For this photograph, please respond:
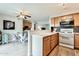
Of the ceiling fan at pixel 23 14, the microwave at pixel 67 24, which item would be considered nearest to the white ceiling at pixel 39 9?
the ceiling fan at pixel 23 14

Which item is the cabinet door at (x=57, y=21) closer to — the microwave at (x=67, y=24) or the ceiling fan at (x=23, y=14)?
the microwave at (x=67, y=24)

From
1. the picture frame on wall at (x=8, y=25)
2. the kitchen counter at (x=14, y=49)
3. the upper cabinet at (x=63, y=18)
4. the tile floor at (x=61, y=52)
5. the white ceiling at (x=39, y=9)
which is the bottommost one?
Result: the tile floor at (x=61, y=52)

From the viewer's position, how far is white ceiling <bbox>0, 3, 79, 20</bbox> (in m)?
1.17

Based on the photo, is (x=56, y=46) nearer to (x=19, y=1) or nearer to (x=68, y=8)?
(x=68, y=8)

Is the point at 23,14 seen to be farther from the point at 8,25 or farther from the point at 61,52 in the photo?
the point at 61,52

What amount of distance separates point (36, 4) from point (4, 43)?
0.66m

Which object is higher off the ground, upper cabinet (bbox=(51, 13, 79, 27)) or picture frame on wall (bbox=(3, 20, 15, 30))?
upper cabinet (bbox=(51, 13, 79, 27))

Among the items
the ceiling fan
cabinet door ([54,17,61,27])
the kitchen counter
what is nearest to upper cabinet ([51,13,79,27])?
cabinet door ([54,17,61,27])

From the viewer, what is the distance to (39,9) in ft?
4.15

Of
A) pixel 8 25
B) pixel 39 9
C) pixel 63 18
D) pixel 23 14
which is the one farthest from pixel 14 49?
pixel 63 18

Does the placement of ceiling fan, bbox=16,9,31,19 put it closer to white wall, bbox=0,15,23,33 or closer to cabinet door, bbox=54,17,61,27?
white wall, bbox=0,15,23,33

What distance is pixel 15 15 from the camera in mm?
1290

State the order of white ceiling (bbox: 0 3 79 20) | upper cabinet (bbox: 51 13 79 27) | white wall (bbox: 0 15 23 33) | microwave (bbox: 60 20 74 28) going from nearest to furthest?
white ceiling (bbox: 0 3 79 20)
white wall (bbox: 0 15 23 33)
upper cabinet (bbox: 51 13 79 27)
microwave (bbox: 60 20 74 28)

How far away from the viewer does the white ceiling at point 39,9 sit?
46.1 inches
